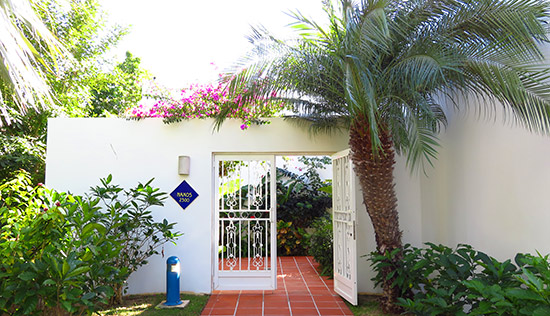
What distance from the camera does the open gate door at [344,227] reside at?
5.88 metres

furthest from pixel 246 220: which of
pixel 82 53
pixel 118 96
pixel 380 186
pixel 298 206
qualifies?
pixel 118 96

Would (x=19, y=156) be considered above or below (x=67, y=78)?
below

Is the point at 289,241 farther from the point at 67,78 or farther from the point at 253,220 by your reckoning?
the point at 67,78

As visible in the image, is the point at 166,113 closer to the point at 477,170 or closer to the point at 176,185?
the point at 176,185

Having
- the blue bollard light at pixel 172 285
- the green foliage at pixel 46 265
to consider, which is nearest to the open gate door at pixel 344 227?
the blue bollard light at pixel 172 285

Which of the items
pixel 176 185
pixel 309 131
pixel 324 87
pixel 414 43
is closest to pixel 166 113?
pixel 176 185

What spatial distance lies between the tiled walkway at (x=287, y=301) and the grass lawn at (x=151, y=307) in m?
0.16

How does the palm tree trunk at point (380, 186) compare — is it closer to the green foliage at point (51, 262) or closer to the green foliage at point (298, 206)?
the green foliage at point (51, 262)

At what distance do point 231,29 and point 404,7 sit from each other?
235 cm

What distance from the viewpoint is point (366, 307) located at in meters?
5.91

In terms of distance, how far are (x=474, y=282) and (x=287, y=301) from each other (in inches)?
131

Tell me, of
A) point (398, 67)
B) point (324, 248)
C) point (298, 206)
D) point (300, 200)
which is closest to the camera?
point (398, 67)

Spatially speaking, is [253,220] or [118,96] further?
[118,96]

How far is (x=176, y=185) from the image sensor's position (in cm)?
686
